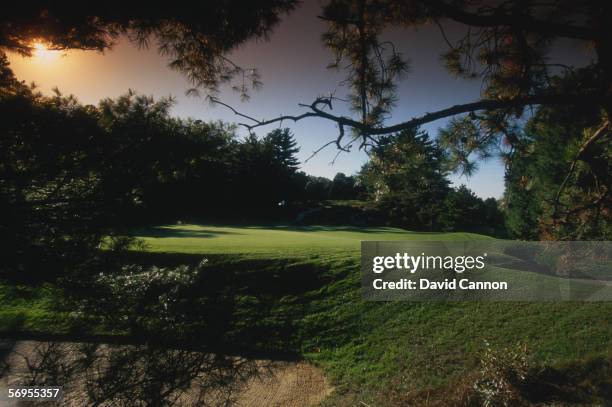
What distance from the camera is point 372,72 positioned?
141 inches

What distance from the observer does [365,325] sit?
278 inches

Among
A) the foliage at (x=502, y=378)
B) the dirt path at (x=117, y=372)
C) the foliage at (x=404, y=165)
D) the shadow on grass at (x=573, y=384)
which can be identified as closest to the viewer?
the dirt path at (x=117, y=372)

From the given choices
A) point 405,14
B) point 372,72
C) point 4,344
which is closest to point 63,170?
point 372,72

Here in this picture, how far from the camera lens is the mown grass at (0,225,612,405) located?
5.02 metres

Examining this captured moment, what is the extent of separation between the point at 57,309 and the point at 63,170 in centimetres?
195

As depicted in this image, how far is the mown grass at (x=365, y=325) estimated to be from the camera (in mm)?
5020

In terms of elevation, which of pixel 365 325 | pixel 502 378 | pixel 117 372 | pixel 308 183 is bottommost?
pixel 365 325

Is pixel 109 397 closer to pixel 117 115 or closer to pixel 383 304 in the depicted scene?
pixel 117 115

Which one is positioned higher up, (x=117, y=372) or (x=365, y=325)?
(x=117, y=372)

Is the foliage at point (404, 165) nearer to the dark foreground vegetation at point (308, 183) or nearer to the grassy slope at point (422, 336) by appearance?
the dark foreground vegetation at point (308, 183)

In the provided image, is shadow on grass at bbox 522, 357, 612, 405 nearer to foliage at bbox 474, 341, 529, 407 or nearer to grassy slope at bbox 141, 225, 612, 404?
foliage at bbox 474, 341, 529, 407

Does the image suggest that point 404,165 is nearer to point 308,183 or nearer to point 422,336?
point 308,183

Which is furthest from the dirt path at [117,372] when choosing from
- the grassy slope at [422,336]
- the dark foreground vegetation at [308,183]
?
the grassy slope at [422,336]

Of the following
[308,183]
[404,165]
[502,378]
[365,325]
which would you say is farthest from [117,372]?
[365,325]
